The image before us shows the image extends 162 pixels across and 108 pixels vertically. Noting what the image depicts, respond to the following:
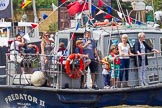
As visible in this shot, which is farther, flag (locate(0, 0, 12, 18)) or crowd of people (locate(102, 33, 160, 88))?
flag (locate(0, 0, 12, 18))

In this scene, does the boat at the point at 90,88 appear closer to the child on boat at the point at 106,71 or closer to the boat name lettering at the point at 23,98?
the boat name lettering at the point at 23,98

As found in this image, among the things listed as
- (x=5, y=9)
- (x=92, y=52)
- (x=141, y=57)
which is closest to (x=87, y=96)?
(x=92, y=52)

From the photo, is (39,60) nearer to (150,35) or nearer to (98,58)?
(98,58)

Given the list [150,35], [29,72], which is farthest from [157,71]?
[29,72]

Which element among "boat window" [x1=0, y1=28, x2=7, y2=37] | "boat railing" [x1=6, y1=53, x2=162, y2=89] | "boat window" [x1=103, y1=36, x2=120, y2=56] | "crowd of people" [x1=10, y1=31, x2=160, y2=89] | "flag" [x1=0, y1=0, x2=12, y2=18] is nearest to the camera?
"crowd of people" [x1=10, y1=31, x2=160, y2=89]

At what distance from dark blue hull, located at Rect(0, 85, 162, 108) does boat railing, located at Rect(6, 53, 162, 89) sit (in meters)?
0.23

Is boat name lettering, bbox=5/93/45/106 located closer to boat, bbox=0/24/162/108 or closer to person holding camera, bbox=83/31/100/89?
boat, bbox=0/24/162/108

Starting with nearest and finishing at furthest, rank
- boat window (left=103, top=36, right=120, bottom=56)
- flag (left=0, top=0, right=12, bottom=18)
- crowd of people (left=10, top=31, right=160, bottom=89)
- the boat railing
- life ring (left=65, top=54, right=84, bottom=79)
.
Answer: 1. life ring (left=65, top=54, right=84, bottom=79)
2. crowd of people (left=10, top=31, right=160, bottom=89)
3. the boat railing
4. boat window (left=103, top=36, right=120, bottom=56)
5. flag (left=0, top=0, right=12, bottom=18)

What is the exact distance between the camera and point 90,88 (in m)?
17.0

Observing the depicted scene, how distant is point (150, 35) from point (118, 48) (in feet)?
3.72

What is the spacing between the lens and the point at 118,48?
17.0 meters

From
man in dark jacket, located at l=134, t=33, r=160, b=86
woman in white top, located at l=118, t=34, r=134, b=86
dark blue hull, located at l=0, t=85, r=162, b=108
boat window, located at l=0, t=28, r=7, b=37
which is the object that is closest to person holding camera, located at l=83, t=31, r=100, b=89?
dark blue hull, located at l=0, t=85, r=162, b=108

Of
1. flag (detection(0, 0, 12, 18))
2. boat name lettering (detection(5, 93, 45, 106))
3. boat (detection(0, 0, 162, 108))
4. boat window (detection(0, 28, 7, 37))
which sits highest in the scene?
flag (detection(0, 0, 12, 18))

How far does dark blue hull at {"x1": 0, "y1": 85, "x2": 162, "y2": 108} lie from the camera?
16.8m
